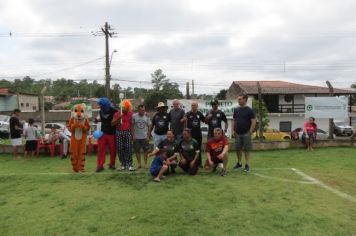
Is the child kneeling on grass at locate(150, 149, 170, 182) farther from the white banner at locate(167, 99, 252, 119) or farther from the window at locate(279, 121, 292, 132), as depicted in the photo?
the window at locate(279, 121, 292, 132)

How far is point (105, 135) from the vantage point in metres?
9.15

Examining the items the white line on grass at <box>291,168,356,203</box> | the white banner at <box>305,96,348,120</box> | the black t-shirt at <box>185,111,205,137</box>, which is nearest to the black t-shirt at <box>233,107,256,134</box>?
the black t-shirt at <box>185,111,205,137</box>

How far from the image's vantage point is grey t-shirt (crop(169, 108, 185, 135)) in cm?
951

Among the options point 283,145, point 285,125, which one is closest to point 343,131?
point 285,125

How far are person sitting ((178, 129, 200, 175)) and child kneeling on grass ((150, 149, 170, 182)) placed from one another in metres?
0.42

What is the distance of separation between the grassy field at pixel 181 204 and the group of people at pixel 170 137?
38 cm

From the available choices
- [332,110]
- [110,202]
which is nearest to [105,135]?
[110,202]

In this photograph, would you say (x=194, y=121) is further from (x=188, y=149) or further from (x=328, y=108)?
(x=328, y=108)

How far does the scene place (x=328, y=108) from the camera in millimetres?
14602

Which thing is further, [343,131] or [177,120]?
[343,131]

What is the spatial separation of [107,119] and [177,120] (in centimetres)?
162

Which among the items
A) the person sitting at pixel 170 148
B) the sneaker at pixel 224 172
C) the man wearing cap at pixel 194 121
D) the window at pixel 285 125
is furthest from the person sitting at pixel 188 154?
the window at pixel 285 125

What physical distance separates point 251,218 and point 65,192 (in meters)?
3.37

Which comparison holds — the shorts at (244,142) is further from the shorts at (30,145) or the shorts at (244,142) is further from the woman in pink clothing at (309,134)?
the shorts at (30,145)
